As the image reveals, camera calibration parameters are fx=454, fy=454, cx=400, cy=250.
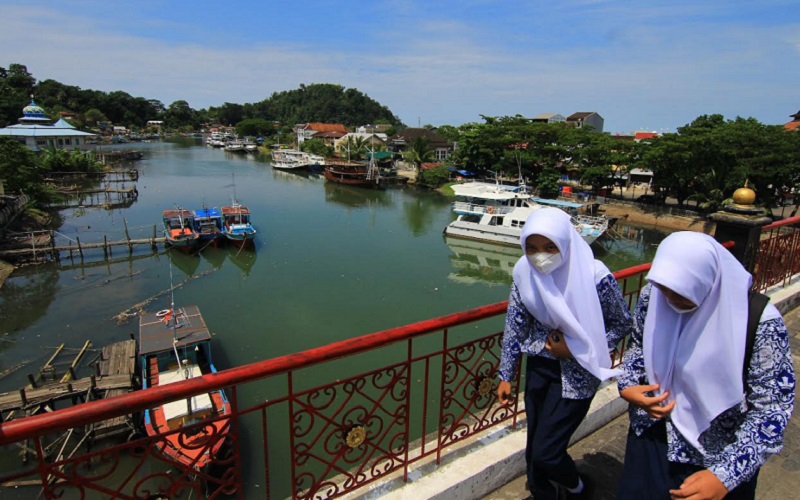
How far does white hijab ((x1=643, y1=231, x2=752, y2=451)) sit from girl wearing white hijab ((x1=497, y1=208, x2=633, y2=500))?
33cm

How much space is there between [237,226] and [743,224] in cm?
1923

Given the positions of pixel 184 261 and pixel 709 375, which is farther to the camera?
pixel 184 261

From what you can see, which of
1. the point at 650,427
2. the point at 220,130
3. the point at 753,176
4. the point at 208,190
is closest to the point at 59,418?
the point at 650,427

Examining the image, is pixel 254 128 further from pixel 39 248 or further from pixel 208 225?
pixel 39 248

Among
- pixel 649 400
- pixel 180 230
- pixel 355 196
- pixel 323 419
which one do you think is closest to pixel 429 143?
pixel 355 196

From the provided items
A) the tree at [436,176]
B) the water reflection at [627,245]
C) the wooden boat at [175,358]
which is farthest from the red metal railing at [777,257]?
the tree at [436,176]

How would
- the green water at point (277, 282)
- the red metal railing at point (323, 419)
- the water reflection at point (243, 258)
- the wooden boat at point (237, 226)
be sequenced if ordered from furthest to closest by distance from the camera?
1. the wooden boat at point (237, 226)
2. the water reflection at point (243, 258)
3. the green water at point (277, 282)
4. the red metal railing at point (323, 419)

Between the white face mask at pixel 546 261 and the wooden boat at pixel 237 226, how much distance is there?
19354 mm

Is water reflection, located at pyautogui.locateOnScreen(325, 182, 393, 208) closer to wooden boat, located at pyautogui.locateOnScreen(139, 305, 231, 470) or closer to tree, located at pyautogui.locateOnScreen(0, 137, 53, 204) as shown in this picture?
tree, located at pyautogui.locateOnScreen(0, 137, 53, 204)

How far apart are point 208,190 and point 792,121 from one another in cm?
4607

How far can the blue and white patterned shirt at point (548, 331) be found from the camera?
70.1 inches

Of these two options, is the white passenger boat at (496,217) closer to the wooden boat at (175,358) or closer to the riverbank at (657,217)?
the riverbank at (657,217)

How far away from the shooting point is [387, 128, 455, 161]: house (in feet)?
175

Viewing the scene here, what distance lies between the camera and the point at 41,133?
43.4 meters
